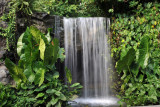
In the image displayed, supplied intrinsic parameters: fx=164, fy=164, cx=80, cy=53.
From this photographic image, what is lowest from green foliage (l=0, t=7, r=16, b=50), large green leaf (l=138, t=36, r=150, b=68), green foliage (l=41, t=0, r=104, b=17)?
large green leaf (l=138, t=36, r=150, b=68)

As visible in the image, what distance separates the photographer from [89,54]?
18.8 feet

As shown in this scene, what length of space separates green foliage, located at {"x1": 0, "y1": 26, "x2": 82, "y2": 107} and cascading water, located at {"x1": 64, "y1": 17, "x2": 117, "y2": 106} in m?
1.75

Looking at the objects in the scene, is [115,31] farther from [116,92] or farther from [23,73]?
[23,73]

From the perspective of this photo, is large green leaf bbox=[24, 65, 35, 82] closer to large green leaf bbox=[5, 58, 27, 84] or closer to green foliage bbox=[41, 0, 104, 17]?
large green leaf bbox=[5, 58, 27, 84]

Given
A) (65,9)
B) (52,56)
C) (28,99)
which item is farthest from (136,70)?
(65,9)

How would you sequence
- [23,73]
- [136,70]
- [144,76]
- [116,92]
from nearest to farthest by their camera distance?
1. [23,73]
2. [136,70]
3. [144,76]
4. [116,92]

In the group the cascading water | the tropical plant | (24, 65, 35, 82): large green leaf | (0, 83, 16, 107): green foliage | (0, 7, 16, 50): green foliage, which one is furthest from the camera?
the cascading water

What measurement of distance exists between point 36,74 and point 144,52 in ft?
8.82

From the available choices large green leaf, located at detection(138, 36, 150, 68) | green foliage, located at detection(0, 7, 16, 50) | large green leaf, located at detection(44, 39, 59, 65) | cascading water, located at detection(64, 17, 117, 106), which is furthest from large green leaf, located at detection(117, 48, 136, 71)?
green foliage, located at detection(0, 7, 16, 50)

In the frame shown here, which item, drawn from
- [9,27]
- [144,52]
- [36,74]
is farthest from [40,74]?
[144,52]

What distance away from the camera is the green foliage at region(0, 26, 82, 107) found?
3.53m

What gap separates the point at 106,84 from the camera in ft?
18.6

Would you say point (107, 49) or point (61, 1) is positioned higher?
point (61, 1)

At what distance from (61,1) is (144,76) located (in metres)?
5.15
